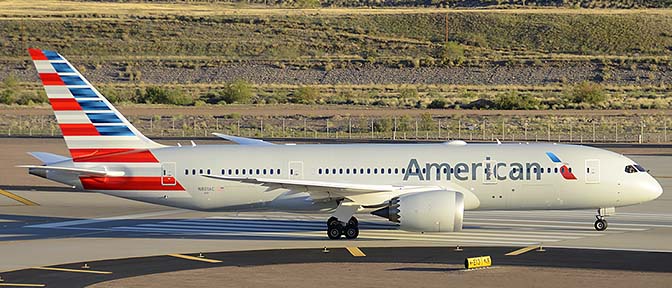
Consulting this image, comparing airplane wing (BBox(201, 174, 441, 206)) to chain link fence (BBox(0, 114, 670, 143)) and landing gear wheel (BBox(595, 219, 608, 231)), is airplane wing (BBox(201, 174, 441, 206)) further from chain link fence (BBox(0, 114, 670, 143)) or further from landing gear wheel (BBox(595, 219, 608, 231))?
chain link fence (BBox(0, 114, 670, 143))

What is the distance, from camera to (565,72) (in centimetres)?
14775

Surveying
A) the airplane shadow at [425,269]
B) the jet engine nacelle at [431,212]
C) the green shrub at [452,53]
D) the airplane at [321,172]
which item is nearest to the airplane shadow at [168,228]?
the airplane at [321,172]

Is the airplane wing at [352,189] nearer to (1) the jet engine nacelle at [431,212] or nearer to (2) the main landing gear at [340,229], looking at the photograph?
(2) the main landing gear at [340,229]

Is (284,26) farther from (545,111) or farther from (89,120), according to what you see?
(89,120)

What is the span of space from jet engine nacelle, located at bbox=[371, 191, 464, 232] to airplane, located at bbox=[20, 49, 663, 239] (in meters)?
1.38

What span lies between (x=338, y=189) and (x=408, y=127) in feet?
→ 186

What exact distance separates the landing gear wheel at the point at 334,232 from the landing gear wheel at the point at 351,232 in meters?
0.23

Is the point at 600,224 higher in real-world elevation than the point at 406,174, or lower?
lower

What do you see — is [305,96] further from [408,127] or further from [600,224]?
[600,224]

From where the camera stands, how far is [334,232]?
37594 millimetres

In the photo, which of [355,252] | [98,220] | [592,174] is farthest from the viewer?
[98,220]

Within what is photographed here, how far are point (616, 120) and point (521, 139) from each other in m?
18.7

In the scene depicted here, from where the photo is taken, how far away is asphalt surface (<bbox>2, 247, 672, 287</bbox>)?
1211 inches

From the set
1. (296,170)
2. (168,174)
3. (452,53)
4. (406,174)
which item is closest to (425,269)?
(406,174)
